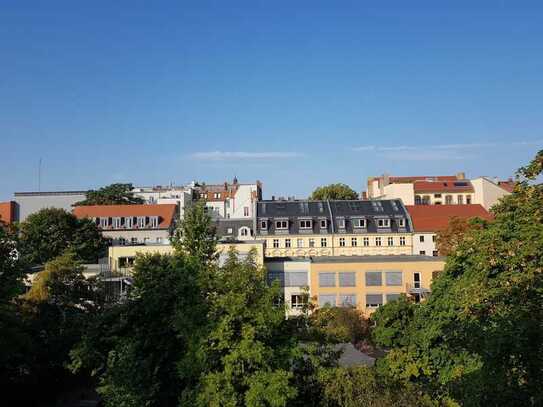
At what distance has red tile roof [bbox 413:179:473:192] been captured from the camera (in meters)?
85.1

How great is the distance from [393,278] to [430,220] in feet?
63.4

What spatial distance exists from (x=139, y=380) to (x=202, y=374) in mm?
2359

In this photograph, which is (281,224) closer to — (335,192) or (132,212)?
(132,212)

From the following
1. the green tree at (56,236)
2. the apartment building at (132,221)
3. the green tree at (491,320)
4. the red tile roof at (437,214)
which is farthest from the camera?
the apartment building at (132,221)

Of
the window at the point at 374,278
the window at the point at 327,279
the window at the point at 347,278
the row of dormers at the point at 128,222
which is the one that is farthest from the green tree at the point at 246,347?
the row of dormers at the point at 128,222

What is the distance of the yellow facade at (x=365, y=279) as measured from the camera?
4641 centimetres

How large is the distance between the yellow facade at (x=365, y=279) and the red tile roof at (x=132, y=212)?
27182 mm

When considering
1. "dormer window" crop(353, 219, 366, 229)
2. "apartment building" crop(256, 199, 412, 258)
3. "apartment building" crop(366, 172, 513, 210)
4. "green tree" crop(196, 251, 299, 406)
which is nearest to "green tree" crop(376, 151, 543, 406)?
"green tree" crop(196, 251, 299, 406)

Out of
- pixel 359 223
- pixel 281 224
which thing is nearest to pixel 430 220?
pixel 359 223

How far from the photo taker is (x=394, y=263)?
46.5 m

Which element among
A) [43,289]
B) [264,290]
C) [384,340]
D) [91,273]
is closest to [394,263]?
[384,340]

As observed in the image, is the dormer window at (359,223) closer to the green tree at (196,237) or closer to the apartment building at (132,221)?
the apartment building at (132,221)

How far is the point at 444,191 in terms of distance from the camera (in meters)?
85.1

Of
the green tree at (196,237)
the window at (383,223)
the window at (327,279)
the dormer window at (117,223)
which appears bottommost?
the window at (327,279)
